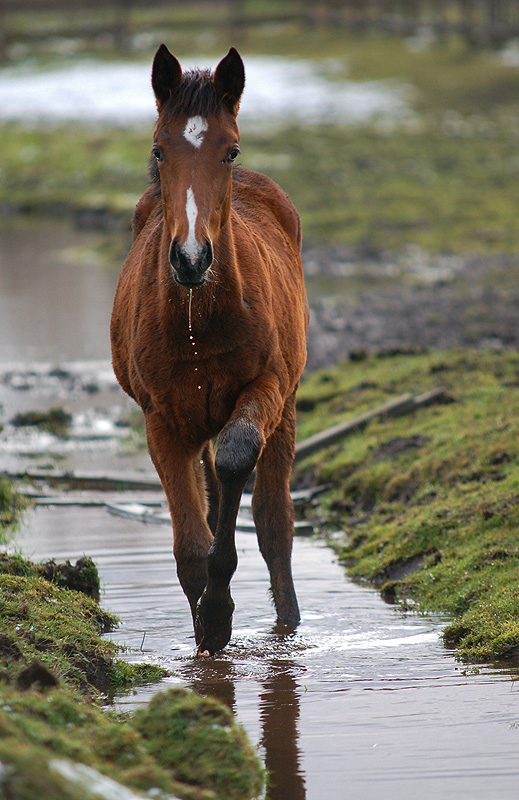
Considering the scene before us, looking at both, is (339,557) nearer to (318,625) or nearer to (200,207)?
(318,625)

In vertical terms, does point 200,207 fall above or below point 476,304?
above

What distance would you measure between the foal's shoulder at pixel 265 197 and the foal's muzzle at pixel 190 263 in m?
2.71

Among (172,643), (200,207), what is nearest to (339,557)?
(172,643)

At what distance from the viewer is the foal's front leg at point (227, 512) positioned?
225 inches

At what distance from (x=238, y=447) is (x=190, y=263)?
3.84 ft

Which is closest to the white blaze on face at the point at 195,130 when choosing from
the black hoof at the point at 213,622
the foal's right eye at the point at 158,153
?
the foal's right eye at the point at 158,153

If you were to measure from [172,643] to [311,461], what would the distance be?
408 cm

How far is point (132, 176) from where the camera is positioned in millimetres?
32000

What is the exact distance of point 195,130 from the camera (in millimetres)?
5324

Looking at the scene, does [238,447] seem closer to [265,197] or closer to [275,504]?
[275,504]

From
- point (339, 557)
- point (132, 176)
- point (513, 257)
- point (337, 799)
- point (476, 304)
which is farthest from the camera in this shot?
point (132, 176)

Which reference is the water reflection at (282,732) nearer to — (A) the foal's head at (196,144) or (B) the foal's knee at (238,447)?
(B) the foal's knee at (238,447)

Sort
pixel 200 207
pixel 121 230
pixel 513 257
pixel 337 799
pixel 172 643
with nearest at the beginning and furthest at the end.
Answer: pixel 337 799
pixel 200 207
pixel 172 643
pixel 513 257
pixel 121 230

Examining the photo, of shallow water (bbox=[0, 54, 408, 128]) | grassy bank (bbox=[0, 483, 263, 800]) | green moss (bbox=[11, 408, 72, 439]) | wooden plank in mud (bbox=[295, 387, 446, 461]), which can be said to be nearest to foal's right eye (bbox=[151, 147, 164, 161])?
grassy bank (bbox=[0, 483, 263, 800])
